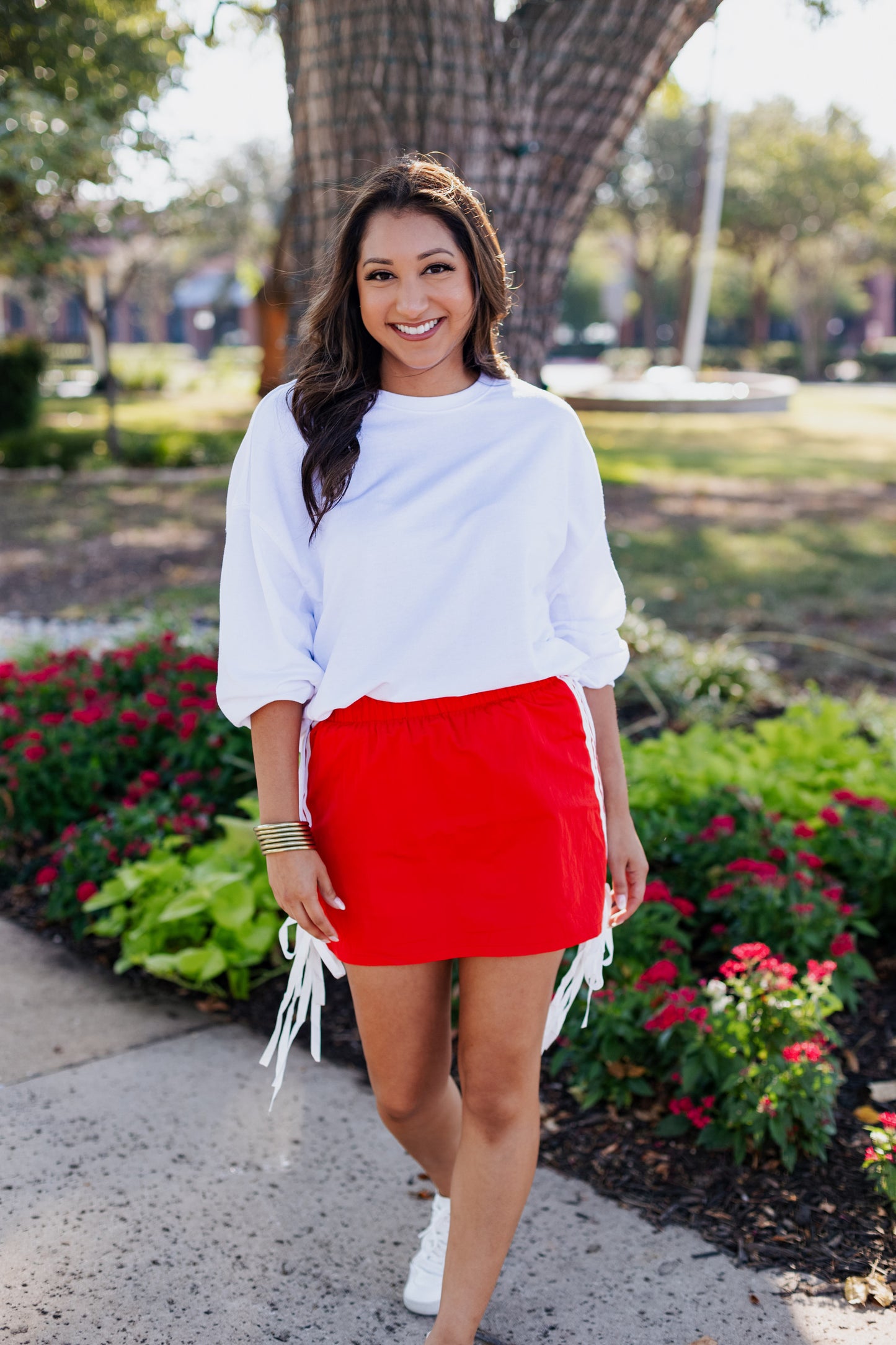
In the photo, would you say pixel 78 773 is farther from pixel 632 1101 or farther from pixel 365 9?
pixel 365 9

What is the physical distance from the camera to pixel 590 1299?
2.26 metres

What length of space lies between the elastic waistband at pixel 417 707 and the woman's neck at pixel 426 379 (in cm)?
48

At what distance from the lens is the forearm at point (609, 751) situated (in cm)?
207

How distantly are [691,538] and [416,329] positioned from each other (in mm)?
8246

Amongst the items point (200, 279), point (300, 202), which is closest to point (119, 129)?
point (300, 202)

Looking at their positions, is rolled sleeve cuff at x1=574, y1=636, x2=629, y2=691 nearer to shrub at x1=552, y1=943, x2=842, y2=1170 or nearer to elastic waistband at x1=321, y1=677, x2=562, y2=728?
elastic waistband at x1=321, y1=677, x2=562, y2=728

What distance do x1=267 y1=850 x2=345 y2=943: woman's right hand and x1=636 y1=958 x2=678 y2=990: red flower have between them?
1.10 m

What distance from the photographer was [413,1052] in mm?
2000

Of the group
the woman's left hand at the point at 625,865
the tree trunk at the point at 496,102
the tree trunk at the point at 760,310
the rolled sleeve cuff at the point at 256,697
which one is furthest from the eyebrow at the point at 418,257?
the tree trunk at the point at 760,310

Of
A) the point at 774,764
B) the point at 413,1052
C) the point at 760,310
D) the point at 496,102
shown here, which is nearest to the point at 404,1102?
the point at 413,1052

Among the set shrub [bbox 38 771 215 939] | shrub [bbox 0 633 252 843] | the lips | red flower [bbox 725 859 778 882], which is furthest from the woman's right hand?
shrub [bbox 0 633 252 843]

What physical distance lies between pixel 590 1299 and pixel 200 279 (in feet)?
247

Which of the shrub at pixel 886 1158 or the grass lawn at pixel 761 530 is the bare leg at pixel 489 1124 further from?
the grass lawn at pixel 761 530

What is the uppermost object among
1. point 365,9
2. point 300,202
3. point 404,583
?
point 365,9
